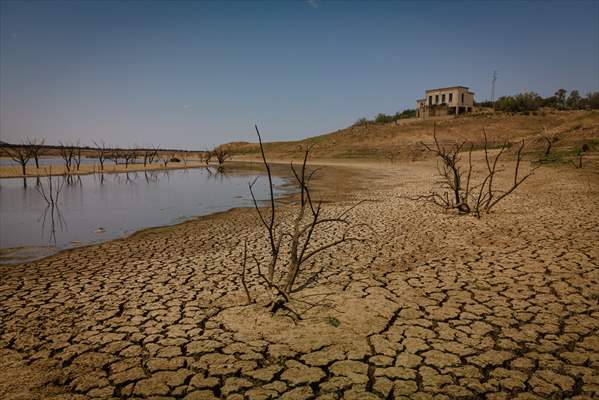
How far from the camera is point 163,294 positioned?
4.19 metres

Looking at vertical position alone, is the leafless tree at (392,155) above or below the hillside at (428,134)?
below

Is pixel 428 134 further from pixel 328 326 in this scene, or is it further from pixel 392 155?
pixel 328 326

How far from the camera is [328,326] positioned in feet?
10.9

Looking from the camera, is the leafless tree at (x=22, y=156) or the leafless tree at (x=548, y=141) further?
the leafless tree at (x=22, y=156)

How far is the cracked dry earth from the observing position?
2.54m

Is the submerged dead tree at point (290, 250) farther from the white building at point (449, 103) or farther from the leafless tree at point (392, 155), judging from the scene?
the white building at point (449, 103)

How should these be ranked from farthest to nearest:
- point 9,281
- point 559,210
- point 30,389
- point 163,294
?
point 559,210, point 9,281, point 163,294, point 30,389

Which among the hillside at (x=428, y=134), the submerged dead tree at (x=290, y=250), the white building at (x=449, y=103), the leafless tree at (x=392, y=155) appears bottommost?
the submerged dead tree at (x=290, y=250)

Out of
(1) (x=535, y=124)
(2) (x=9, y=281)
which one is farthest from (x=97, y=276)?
(1) (x=535, y=124)

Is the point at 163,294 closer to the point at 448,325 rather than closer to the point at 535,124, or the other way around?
the point at 448,325

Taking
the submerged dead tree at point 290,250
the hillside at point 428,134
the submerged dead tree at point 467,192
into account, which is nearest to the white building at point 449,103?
the hillside at point 428,134

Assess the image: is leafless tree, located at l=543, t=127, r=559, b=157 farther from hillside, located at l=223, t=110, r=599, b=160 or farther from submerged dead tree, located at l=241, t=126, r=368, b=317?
submerged dead tree, located at l=241, t=126, r=368, b=317

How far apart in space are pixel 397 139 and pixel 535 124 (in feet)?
46.7

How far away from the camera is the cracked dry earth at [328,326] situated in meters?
2.54
